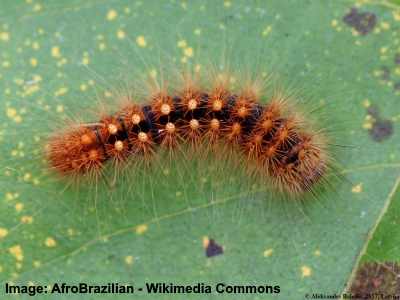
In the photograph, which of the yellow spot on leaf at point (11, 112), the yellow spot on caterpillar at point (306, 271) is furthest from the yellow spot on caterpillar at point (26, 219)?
the yellow spot on caterpillar at point (306, 271)

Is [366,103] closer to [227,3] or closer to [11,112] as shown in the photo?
[227,3]

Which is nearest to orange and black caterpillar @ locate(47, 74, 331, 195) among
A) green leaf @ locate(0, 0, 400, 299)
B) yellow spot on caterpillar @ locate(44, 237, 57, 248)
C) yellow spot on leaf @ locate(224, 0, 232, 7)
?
green leaf @ locate(0, 0, 400, 299)

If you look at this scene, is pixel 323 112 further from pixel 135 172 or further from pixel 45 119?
pixel 45 119

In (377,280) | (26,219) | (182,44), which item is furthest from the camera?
(182,44)

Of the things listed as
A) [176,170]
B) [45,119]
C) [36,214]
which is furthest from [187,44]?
[36,214]

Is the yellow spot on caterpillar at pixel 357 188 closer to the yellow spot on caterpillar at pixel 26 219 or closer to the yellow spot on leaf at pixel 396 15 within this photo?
the yellow spot on leaf at pixel 396 15

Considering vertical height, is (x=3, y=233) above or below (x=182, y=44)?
below

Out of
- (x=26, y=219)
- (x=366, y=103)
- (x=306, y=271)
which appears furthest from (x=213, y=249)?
(x=366, y=103)
